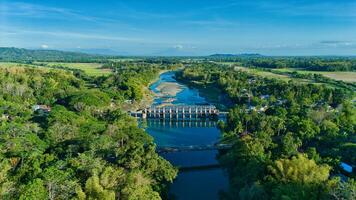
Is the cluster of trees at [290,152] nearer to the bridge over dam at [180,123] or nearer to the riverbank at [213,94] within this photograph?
the riverbank at [213,94]

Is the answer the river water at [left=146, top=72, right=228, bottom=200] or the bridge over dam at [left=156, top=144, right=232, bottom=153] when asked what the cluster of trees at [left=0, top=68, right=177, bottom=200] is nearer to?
the bridge over dam at [left=156, top=144, right=232, bottom=153]

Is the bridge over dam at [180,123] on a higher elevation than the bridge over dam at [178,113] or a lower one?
lower

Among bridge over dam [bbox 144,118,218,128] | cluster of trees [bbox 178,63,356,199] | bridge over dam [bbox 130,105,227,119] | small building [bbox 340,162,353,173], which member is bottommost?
bridge over dam [bbox 144,118,218,128]

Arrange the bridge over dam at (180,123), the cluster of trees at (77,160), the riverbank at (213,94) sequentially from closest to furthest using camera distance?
1. the cluster of trees at (77,160)
2. the bridge over dam at (180,123)
3. the riverbank at (213,94)

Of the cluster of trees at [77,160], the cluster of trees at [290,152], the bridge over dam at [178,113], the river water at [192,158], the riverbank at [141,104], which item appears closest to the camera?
the cluster of trees at [290,152]

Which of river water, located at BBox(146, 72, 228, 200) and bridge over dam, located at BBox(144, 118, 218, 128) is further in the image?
bridge over dam, located at BBox(144, 118, 218, 128)

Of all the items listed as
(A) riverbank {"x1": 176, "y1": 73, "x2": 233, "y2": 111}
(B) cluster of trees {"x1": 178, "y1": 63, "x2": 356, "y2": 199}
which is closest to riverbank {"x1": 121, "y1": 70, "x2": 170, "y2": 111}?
(A) riverbank {"x1": 176, "y1": 73, "x2": 233, "y2": 111}

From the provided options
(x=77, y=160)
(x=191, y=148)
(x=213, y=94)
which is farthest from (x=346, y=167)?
(x=213, y=94)

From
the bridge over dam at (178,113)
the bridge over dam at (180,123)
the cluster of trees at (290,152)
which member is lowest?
the bridge over dam at (180,123)

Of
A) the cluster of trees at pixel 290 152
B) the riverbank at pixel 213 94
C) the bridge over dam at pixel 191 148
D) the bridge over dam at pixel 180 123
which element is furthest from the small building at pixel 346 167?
the riverbank at pixel 213 94
